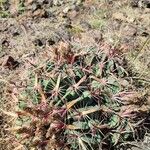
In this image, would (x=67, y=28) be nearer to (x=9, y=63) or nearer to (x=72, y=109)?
(x=9, y=63)

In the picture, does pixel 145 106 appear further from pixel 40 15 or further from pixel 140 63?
pixel 40 15

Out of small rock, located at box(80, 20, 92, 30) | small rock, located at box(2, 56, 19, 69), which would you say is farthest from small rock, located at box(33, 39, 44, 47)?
small rock, located at box(80, 20, 92, 30)

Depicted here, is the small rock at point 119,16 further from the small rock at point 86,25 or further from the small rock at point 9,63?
the small rock at point 9,63

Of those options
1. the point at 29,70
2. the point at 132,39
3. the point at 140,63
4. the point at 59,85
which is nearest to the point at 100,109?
the point at 59,85

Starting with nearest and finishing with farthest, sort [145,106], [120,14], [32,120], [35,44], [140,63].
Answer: [32,120] < [145,106] < [140,63] < [35,44] < [120,14]

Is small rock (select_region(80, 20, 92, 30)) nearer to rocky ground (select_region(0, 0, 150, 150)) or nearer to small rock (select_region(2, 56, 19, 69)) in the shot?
rocky ground (select_region(0, 0, 150, 150))

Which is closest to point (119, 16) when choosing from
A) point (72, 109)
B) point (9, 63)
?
point (9, 63)
